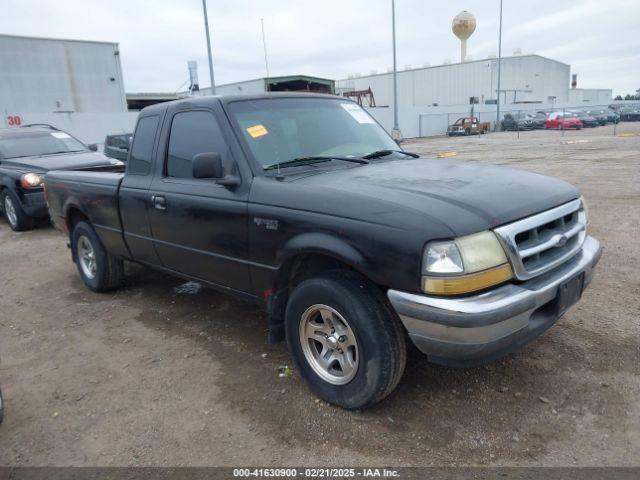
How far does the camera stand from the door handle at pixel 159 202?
397cm

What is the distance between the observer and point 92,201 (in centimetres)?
499

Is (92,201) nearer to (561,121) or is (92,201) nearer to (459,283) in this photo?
(459,283)

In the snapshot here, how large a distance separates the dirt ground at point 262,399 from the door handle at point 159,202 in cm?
113

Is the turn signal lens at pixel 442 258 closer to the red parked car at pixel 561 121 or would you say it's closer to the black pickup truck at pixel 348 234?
the black pickup truck at pixel 348 234

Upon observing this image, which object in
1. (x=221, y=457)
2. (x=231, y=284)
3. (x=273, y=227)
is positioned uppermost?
(x=273, y=227)

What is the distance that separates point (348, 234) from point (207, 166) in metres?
1.12

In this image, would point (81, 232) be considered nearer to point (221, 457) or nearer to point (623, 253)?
point (221, 457)

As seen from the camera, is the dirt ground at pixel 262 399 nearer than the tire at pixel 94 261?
Yes

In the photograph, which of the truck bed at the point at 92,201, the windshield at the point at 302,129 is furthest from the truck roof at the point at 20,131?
the windshield at the point at 302,129

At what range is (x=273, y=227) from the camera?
311 cm

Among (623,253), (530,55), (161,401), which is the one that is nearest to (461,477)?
(161,401)

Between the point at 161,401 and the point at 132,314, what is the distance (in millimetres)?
1764

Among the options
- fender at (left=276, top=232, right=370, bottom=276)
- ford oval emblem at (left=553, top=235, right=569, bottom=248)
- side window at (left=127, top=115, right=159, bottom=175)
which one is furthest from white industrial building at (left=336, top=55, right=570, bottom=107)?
fender at (left=276, top=232, right=370, bottom=276)

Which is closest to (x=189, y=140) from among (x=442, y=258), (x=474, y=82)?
(x=442, y=258)
